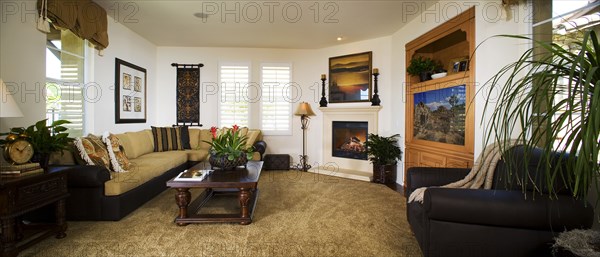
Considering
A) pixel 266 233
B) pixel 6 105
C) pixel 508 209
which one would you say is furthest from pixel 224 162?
pixel 508 209

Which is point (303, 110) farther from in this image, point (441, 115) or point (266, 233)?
point (266, 233)

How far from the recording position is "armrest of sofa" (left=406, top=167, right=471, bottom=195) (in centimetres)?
233

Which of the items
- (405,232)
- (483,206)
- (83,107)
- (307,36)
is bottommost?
(405,232)

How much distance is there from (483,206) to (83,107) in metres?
4.48

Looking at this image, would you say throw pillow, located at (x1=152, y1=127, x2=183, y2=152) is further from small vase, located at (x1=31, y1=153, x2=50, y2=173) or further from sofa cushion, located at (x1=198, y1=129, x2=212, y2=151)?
small vase, located at (x1=31, y1=153, x2=50, y2=173)

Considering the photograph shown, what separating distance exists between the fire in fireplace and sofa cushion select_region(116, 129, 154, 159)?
3.27 m

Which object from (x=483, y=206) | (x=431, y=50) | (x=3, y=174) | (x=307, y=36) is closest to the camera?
(x=483, y=206)

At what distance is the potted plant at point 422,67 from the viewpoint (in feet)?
12.1

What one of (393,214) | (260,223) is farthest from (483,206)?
(260,223)

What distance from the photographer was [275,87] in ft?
18.4

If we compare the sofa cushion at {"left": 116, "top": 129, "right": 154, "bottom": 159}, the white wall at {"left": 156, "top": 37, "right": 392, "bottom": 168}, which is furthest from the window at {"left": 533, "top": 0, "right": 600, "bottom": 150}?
the sofa cushion at {"left": 116, "top": 129, "right": 154, "bottom": 159}

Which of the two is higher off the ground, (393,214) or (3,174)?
(3,174)

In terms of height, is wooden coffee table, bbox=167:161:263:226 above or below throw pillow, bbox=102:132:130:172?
below

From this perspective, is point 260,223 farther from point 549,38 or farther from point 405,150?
point 549,38
